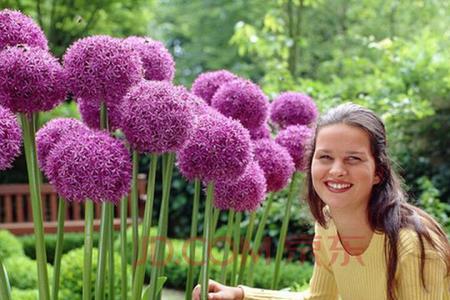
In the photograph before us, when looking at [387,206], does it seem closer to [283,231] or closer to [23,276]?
[283,231]

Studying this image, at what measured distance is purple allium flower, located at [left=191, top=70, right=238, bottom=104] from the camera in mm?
1879

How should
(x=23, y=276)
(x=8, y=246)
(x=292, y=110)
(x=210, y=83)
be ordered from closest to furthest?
(x=210, y=83) → (x=292, y=110) → (x=23, y=276) → (x=8, y=246)

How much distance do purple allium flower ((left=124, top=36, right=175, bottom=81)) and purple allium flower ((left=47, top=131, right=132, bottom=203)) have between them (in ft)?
1.18

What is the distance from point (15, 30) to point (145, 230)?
0.50 metres

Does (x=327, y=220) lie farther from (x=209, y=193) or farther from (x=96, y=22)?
(x=96, y=22)

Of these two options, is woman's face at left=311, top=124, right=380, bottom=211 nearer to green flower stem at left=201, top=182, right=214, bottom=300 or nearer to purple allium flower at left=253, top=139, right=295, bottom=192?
purple allium flower at left=253, top=139, right=295, bottom=192

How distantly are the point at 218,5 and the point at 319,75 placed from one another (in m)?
3.24

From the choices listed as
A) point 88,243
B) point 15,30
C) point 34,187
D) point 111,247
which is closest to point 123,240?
point 111,247

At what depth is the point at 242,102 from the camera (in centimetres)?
171

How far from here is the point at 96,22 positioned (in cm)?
828

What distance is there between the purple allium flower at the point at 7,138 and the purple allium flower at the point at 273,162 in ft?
2.19

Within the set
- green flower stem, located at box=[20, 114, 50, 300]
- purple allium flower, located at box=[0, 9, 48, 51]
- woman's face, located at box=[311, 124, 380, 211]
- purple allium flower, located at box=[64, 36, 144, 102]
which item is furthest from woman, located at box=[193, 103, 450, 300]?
purple allium flower, located at box=[0, 9, 48, 51]

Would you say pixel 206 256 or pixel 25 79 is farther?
pixel 206 256

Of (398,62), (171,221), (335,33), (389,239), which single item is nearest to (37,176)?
(389,239)
